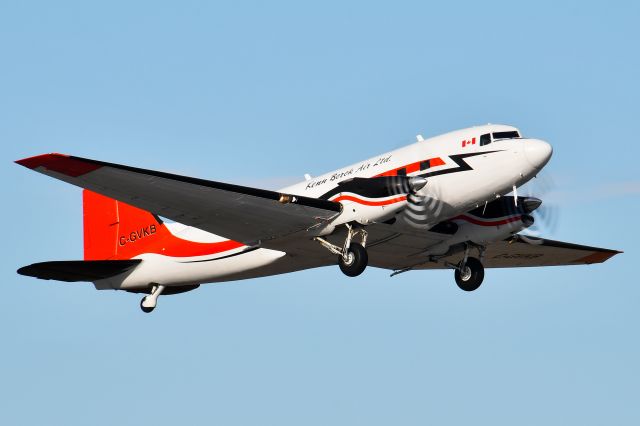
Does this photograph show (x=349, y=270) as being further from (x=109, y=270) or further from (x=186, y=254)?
(x=109, y=270)

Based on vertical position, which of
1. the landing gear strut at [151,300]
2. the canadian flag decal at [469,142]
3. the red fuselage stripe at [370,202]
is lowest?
the landing gear strut at [151,300]

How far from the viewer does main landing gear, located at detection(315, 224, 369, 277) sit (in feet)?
112

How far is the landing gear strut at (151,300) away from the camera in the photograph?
40781mm

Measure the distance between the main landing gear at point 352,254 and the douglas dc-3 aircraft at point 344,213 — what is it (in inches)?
1.6

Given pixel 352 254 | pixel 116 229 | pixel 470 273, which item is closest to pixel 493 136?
pixel 352 254

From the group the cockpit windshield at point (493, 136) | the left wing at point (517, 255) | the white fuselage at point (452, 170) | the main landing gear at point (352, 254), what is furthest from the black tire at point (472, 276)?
the cockpit windshield at point (493, 136)

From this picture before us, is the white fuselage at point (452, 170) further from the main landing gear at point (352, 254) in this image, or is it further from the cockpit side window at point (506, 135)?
the main landing gear at point (352, 254)

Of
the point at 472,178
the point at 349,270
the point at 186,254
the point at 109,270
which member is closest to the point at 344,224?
the point at 349,270

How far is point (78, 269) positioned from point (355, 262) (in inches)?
424

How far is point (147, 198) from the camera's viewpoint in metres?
34.6

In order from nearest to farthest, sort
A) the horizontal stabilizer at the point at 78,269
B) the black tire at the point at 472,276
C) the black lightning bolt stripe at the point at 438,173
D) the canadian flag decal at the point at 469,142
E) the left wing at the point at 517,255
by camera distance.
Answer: the black lightning bolt stripe at the point at 438,173 < the canadian flag decal at the point at 469,142 < the black tire at the point at 472,276 < the left wing at the point at 517,255 < the horizontal stabilizer at the point at 78,269

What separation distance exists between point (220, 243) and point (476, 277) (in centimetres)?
831

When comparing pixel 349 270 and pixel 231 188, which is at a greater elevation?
pixel 231 188

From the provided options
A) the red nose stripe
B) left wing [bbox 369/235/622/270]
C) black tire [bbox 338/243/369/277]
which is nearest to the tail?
left wing [bbox 369/235/622/270]
